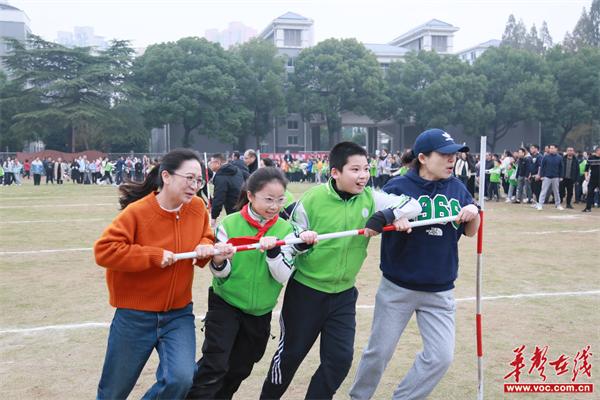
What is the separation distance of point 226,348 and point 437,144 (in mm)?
2039

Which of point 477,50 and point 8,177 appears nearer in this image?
point 8,177

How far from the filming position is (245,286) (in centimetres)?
381

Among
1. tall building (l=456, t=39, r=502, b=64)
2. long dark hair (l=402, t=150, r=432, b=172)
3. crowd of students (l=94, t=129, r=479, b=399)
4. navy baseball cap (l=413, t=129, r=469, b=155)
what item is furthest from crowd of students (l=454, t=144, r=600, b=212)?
tall building (l=456, t=39, r=502, b=64)

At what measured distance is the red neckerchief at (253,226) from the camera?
3.88 metres

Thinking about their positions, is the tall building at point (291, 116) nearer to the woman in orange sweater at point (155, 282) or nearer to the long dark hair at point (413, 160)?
the long dark hair at point (413, 160)

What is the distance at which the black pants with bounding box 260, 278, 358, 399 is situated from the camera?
152 inches

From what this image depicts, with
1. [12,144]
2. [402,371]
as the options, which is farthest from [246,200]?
[12,144]

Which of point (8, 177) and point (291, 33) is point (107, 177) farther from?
point (291, 33)

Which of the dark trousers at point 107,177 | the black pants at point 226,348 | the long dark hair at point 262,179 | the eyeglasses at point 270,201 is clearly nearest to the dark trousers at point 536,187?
the long dark hair at point 262,179

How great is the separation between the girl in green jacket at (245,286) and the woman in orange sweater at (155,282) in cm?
20

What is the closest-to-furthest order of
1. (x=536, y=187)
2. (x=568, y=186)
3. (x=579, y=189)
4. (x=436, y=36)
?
1. (x=568, y=186)
2. (x=579, y=189)
3. (x=536, y=187)
4. (x=436, y=36)

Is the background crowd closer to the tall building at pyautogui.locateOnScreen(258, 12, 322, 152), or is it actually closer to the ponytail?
the ponytail

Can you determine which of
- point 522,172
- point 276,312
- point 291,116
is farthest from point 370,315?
point 291,116

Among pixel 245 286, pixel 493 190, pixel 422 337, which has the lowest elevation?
pixel 493 190
